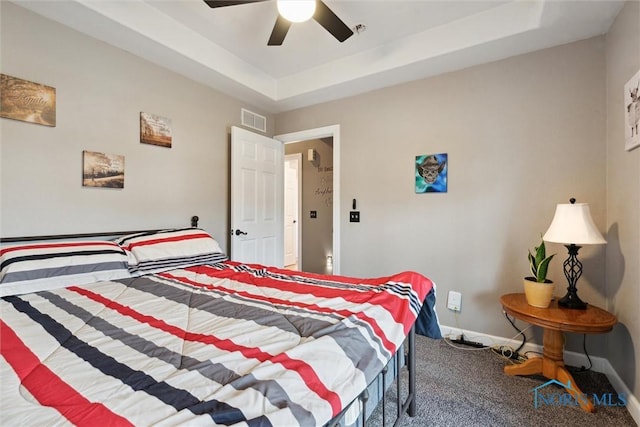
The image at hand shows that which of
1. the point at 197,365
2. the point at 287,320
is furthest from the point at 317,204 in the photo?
the point at 197,365

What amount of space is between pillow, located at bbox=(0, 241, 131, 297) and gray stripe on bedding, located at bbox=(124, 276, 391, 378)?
369 mm

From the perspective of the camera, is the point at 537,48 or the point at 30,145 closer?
the point at 30,145

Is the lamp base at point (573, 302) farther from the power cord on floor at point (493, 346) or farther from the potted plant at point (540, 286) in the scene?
the power cord on floor at point (493, 346)

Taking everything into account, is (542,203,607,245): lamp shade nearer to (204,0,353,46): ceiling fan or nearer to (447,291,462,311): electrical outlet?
(447,291,462,311): electrical outlet

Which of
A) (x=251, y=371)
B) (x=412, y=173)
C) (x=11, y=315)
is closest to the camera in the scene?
(x=251, y=371)

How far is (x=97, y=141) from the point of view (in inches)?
85.3

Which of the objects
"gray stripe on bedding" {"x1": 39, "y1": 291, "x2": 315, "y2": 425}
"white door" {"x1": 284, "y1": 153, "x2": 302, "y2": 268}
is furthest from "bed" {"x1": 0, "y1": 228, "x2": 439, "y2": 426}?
"white door" {"x1": 284, "y1": 153, "x2": 302, "y2": 268}

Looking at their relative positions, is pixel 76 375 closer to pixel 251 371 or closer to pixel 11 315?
pixel 251 371

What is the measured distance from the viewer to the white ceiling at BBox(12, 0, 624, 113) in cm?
195

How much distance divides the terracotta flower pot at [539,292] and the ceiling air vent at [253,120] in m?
3.09

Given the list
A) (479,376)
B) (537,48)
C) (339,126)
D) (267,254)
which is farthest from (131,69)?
(479,376)

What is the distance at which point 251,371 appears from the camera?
0.71m

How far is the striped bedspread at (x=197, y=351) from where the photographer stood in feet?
1.97

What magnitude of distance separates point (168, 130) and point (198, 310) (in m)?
2.00
